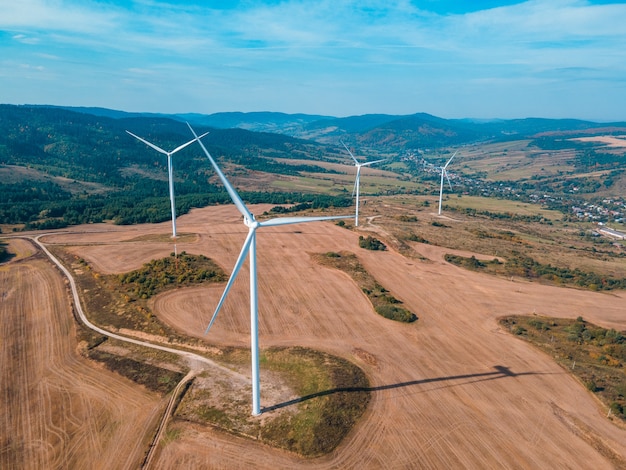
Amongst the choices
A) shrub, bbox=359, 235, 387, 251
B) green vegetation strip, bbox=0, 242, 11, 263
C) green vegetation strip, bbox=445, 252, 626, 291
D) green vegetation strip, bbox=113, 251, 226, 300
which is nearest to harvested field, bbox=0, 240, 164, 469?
green vegetation strip, bbox=113, 251, 226, 300

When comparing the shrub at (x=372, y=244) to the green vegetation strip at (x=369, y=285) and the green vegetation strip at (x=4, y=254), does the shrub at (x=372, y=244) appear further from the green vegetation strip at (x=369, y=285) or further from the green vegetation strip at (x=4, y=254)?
the green vegetation strip at (x=4, y=254)

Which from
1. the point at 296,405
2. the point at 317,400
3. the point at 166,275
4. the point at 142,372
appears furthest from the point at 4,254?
the point at 317,400

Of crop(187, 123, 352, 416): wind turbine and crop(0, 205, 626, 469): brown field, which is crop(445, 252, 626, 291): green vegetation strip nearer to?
crop(0, 205, 626, 469): brown field

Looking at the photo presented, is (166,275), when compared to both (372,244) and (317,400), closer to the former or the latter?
(317,400)

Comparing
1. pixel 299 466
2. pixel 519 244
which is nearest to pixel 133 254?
pixel 299 466

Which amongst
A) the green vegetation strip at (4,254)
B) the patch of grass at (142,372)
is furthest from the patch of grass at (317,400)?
the green vegetation strip at (4,254)

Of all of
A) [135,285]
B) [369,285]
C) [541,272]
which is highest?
[135,285]

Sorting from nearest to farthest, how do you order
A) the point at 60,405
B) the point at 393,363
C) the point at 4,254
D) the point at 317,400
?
the point at 60,405
the point at 317,400
the point at 393,363
the point at 4,254
